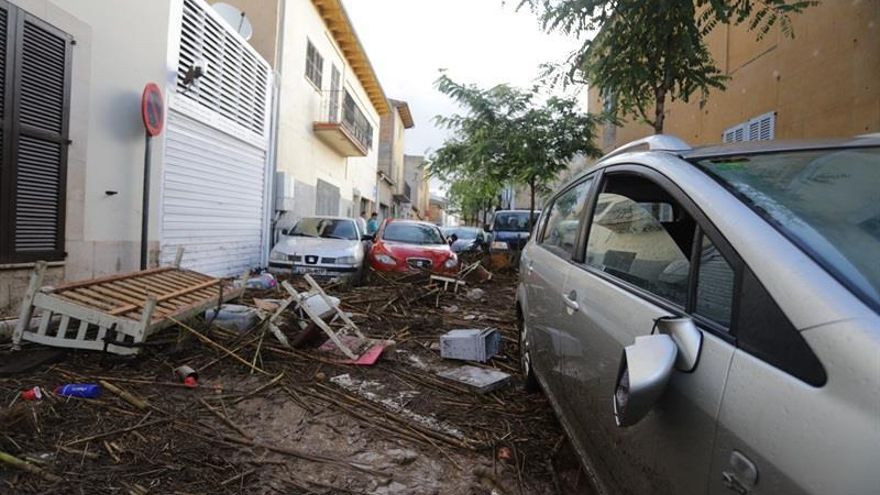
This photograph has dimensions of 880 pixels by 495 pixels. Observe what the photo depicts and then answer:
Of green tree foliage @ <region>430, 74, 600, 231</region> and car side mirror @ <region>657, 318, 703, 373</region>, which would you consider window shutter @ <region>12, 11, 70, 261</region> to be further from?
green tree foliage @ <region>430, 74, 600, 231</region>

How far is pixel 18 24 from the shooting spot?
4973mm

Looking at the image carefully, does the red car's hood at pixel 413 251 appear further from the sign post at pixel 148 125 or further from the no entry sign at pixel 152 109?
the no entry sign at pixel 152 109

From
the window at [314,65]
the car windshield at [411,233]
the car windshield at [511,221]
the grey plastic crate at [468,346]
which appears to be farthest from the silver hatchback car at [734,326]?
the window at [314,65]

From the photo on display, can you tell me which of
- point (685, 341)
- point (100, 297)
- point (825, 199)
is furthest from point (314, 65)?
→ point (685, 341)

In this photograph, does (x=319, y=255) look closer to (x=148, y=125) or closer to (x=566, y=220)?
(x=148, y=125)

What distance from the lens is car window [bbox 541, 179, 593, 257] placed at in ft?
9.87

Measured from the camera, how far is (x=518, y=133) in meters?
13.4

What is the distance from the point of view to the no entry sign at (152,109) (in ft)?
21.1

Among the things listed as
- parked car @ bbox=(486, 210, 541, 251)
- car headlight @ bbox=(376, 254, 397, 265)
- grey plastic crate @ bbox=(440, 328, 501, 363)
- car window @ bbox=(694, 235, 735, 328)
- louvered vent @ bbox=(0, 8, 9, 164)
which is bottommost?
grey plastic crate @ bbox=(440, 328, 501, 363)

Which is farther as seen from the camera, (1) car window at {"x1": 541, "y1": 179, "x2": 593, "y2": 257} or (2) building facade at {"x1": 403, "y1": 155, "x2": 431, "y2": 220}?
(2) building facade at {"x1": 403, "y1": 155, "x2": 431, "y2": 220}

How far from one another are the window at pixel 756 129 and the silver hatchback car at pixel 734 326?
6.52 meters

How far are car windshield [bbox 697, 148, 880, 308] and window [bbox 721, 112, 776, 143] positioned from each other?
6520 millimetres

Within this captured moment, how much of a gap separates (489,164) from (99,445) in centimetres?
1239

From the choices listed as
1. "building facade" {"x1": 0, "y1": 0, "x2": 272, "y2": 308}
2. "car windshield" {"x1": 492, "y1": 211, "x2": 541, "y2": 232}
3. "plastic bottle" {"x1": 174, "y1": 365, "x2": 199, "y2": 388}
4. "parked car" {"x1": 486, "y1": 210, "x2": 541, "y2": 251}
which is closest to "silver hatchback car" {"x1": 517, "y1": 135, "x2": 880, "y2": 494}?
"plastic bottle" {"x1": 174, "y1": 365, "x2": 199, "y2": 388}
